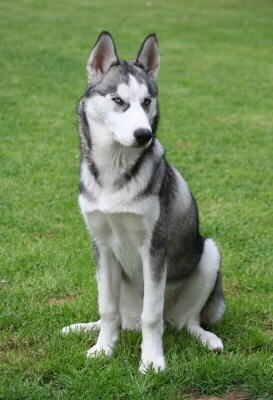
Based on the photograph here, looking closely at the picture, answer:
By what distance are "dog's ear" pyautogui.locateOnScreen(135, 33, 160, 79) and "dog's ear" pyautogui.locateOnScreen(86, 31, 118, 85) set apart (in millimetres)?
160

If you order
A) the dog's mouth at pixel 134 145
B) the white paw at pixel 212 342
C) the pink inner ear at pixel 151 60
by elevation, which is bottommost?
the white paw at pixel 212 342

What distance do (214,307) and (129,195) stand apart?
46.0 inches

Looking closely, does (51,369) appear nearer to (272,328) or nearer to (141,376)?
(141,376)

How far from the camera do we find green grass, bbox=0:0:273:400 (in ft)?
12.7

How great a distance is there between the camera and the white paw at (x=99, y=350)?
409cm

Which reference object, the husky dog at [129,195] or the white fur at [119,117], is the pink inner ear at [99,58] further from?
the white fur at [119,117]

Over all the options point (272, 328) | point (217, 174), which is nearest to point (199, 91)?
point (217, 174)

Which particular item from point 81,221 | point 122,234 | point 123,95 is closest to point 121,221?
point 122,234

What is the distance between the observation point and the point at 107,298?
13.9ft

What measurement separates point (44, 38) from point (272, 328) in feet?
41.6

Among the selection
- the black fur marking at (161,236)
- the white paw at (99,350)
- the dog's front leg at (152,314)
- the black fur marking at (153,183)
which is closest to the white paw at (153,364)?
the dog's front leg at (152,314)

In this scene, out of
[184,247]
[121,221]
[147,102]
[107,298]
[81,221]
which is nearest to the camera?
[147,102]

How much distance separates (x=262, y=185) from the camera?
7.64m

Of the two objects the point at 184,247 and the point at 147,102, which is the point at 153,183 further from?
the point at 184,247
